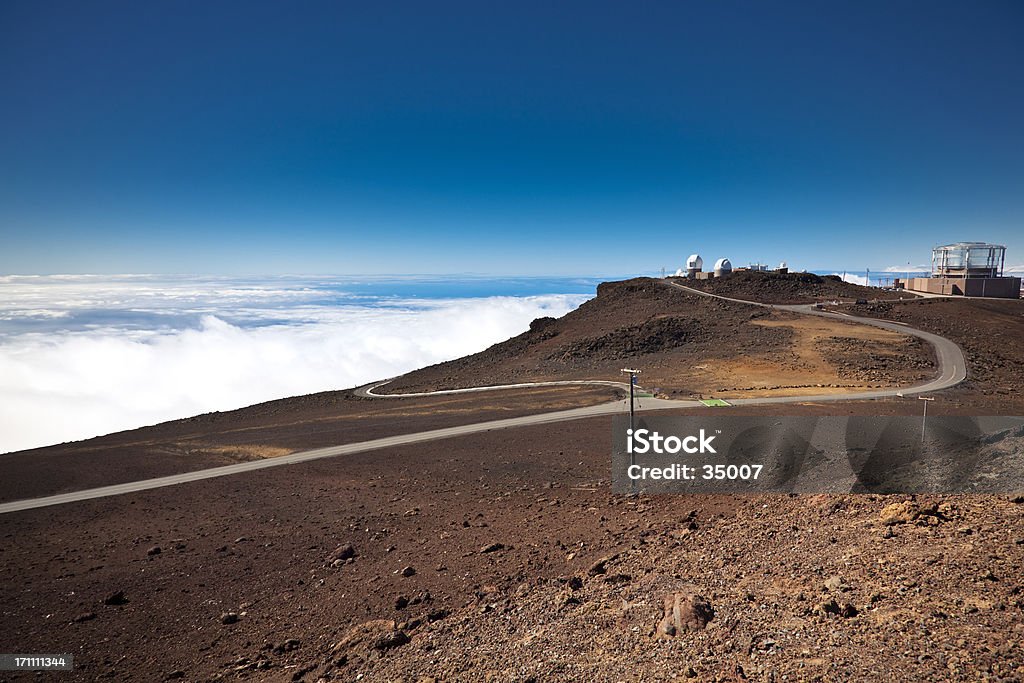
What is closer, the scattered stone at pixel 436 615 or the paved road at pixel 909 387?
the scattered stone at pixel 436 615

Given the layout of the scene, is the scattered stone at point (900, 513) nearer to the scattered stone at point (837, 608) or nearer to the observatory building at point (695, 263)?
the scattered stone at point (837, 608)

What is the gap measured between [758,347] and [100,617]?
162 feet

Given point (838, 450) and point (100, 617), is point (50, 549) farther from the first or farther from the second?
point (838, 450)

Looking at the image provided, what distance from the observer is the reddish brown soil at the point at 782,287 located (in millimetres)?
68562

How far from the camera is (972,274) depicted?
6900cm

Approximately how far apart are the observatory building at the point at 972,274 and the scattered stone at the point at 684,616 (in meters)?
84.4

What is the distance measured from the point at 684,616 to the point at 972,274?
288 feet

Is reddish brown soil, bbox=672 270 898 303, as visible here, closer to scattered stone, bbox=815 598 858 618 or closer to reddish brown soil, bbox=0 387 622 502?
reddish brown soil, bbox=0 387 622 502

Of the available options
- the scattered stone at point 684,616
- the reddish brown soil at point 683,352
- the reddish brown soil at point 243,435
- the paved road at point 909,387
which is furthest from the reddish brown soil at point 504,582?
the reddish brown soil at point 683,352

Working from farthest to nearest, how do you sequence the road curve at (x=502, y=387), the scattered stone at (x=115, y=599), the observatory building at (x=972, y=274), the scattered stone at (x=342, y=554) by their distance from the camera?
the observatory building at (x=972, y=274) → the road curve at (x=502, y=387) → the scattered stone at (x=342, y=554) → the scattered stone at (x=115, y=599)

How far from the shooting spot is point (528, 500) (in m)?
17.8

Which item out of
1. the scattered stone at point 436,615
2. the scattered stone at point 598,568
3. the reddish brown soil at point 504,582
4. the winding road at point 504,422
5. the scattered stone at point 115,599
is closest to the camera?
the reddish brown soil at point 504,582

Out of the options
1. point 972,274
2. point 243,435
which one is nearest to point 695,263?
point 972,274

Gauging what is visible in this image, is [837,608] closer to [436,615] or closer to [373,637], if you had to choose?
[436,615]
